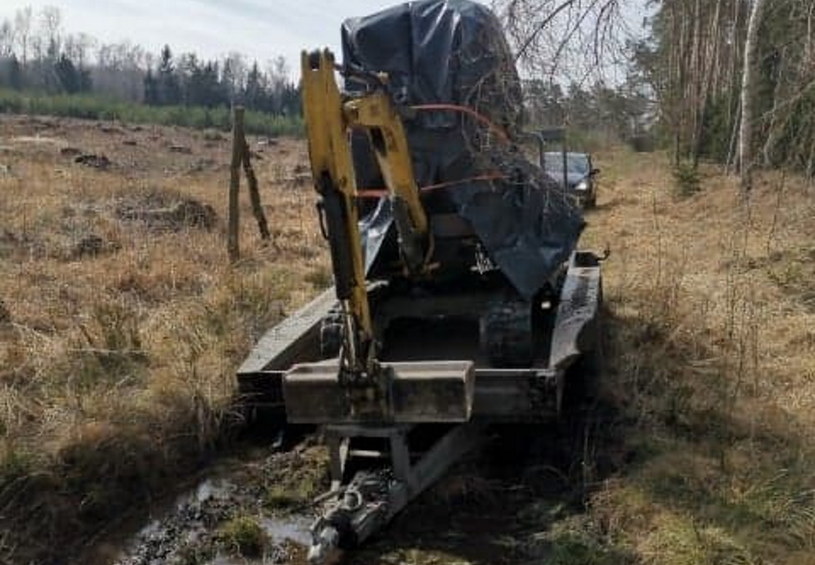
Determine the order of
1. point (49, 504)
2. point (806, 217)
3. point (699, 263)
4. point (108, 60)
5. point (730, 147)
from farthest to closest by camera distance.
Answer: point (108, 60)
point (730, 147)
point (806, 217)
point (699, 263)
point (49, 504)

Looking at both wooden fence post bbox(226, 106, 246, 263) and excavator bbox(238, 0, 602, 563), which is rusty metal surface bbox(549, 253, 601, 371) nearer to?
excavator bbox(238, 0, 602, 563)

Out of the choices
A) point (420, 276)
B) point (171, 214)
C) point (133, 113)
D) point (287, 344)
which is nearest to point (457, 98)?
point (420, 276)

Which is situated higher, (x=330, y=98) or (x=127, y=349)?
(x=330, y=98)

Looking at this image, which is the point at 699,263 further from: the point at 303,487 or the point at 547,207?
the point at 303,487

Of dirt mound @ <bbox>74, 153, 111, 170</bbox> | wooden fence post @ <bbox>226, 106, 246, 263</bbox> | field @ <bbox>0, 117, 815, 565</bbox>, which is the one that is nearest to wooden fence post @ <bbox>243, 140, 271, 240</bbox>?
wooden fence post @ <bbox>226, 106, 246, 263</bbox>

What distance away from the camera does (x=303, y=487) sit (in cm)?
551

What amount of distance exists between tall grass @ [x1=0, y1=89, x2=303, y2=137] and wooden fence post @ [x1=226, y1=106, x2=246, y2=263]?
157 feet

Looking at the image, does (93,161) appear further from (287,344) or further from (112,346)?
(287,344)

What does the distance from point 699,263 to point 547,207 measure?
5.36 meters

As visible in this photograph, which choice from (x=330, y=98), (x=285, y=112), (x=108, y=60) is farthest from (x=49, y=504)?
(x=108, y=60)

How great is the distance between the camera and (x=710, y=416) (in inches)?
228

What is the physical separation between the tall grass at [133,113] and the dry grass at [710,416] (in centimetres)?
5065

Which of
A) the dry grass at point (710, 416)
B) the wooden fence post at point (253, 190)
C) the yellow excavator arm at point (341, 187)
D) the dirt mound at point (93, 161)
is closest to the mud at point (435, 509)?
the dry grass at point (710, 416)

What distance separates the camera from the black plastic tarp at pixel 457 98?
6.35m
